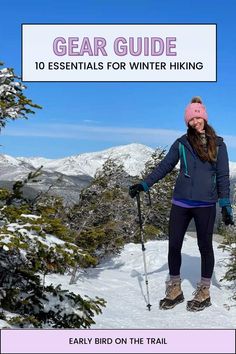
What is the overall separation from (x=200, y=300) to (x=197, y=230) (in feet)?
3.52

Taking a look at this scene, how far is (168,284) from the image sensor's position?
709 centimetres

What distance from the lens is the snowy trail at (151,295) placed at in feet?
21.8

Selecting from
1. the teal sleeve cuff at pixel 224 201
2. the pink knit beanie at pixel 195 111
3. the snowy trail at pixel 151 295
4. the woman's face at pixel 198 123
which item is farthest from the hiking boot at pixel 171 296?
the pink knit beanie at pixel 195 111

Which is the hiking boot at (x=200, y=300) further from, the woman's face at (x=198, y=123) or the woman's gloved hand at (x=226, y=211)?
the woman's face at (x=198, y=123)

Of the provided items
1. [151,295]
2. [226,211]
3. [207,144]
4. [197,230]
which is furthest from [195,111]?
[151,295]

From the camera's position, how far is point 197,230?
665 cm

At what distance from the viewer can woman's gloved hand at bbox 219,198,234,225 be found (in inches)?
251

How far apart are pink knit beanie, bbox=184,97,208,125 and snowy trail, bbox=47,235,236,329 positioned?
2.73 metres

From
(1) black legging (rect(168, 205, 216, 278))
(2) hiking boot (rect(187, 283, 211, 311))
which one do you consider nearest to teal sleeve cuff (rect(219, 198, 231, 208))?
(1) black legging (rect(168, 205, 216, 278))

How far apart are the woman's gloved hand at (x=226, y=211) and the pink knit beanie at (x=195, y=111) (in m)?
1.12

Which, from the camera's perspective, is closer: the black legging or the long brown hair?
the long brown hair

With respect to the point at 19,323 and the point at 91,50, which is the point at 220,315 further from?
the point at 91,50

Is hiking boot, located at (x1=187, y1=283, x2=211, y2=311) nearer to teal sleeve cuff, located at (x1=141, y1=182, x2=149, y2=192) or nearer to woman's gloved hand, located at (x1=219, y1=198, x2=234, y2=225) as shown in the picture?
woman's gloved hand, located at (x1=219, y1=198, x2=234, y2=225)

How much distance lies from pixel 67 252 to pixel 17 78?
6.75 feet
